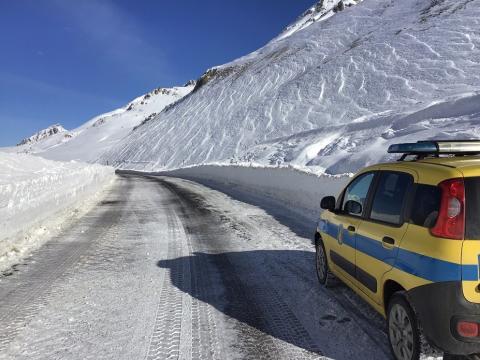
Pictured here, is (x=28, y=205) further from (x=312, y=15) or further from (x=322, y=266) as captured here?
(x=312, y=15)

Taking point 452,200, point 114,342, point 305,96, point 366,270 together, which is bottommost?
point 114,342

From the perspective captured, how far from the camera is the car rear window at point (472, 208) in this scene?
311 cm

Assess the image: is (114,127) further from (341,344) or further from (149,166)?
(341,344)

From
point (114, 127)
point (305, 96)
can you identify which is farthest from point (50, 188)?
point (114, 127)

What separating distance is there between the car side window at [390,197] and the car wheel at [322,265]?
1.60m

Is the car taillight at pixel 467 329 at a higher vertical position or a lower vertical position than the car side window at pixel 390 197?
lower

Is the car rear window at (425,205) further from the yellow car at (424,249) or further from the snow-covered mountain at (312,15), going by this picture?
the snow-covered mountain at (312,15)

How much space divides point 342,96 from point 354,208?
124 ft

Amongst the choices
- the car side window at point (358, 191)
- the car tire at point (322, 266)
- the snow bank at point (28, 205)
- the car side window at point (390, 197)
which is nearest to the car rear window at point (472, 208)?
the car side window at point (390, 197)

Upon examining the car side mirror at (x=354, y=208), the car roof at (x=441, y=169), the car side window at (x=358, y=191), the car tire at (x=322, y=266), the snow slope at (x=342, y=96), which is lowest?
the car tire at (x=322, y=266)

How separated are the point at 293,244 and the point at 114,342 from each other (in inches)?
188

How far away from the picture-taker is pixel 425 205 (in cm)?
343

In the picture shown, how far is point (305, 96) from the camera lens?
150 ft

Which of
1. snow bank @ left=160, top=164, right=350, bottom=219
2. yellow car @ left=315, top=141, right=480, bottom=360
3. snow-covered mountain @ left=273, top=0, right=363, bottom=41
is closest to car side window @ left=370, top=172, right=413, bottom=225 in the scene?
yellow car @ left=315, top=141, right=480, bottom=360
